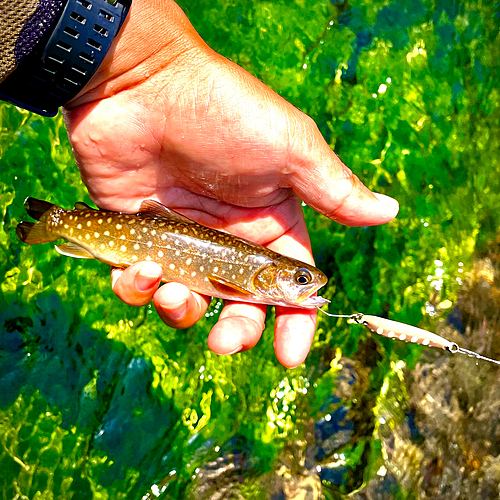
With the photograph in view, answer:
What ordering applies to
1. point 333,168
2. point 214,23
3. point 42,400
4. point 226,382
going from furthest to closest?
point 214,23
point 226,382
point 42,400
point 333,168

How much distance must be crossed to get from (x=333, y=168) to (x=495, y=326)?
3126 millimetres

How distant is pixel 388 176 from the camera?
607cm

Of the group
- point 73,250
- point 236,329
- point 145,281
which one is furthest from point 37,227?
point 236,329

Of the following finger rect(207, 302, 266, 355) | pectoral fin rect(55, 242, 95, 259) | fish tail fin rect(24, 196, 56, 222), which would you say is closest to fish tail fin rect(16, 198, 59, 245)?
fish tail fin rect(24, 196, 56, 222)

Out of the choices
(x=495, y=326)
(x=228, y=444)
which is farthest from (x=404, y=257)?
(x=228, y=444)

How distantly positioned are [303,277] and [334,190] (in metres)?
0.72

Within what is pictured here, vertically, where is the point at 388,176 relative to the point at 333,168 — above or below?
below

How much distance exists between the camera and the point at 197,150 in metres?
4.12

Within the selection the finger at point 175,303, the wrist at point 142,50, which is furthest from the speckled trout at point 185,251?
the wrist at point 142,50

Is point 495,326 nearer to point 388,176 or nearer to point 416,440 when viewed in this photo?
point 416,440

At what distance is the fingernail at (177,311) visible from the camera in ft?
12.2

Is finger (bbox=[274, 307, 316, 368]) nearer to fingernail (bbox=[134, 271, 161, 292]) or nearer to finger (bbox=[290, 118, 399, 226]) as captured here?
finger (bbox=[290, 118, 399, 226])

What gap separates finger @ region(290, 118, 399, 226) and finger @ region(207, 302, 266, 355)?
1021 millimetres

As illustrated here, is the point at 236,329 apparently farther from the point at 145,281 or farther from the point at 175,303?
the point at 145,281
